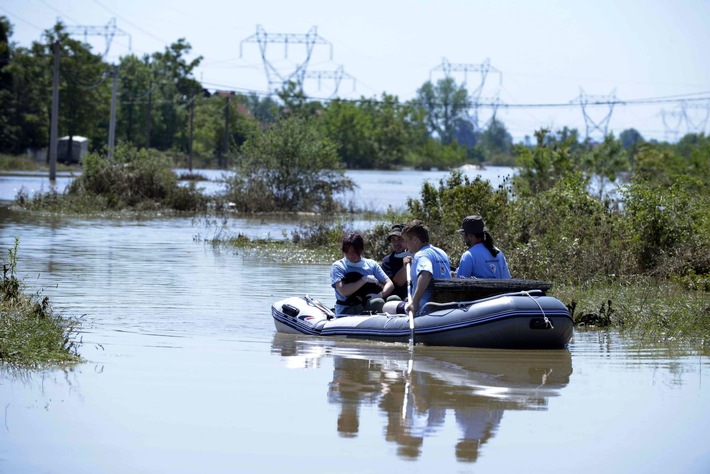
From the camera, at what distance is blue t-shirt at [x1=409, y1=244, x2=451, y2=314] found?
36.5ft

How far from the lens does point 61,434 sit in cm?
745

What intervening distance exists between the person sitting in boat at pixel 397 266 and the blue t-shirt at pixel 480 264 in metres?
0.87

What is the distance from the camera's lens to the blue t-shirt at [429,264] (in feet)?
Result: 36.5

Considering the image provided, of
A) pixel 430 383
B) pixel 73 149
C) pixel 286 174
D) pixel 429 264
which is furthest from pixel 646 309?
pixel 73 149

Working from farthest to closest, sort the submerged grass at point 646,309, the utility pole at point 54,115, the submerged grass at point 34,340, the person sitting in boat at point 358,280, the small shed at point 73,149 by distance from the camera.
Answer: the small shed at point 73,149 → the utility pole at point 54,115 → the submerged grass at point 646,309 → the person sitting in boat at point 358,280 → the submerged grass at point 34,340

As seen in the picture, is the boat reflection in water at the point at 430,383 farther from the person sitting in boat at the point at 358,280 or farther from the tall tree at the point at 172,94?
the tall tree at the point at 172,94

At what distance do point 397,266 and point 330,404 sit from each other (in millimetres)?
3972

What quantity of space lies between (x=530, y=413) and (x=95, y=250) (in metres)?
16.0

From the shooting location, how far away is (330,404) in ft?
28.6

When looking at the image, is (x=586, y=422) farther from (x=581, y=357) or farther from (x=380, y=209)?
(x=380, y=209)

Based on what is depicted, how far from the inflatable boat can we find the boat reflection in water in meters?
0.11

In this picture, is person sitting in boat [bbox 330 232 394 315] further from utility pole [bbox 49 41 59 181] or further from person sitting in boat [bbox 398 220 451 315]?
utility pole [bbox 49 41 59 181]

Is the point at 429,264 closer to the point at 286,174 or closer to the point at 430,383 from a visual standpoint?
the point at 430,383

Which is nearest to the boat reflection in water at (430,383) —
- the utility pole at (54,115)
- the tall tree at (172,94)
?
the utility pole at (54,115)
